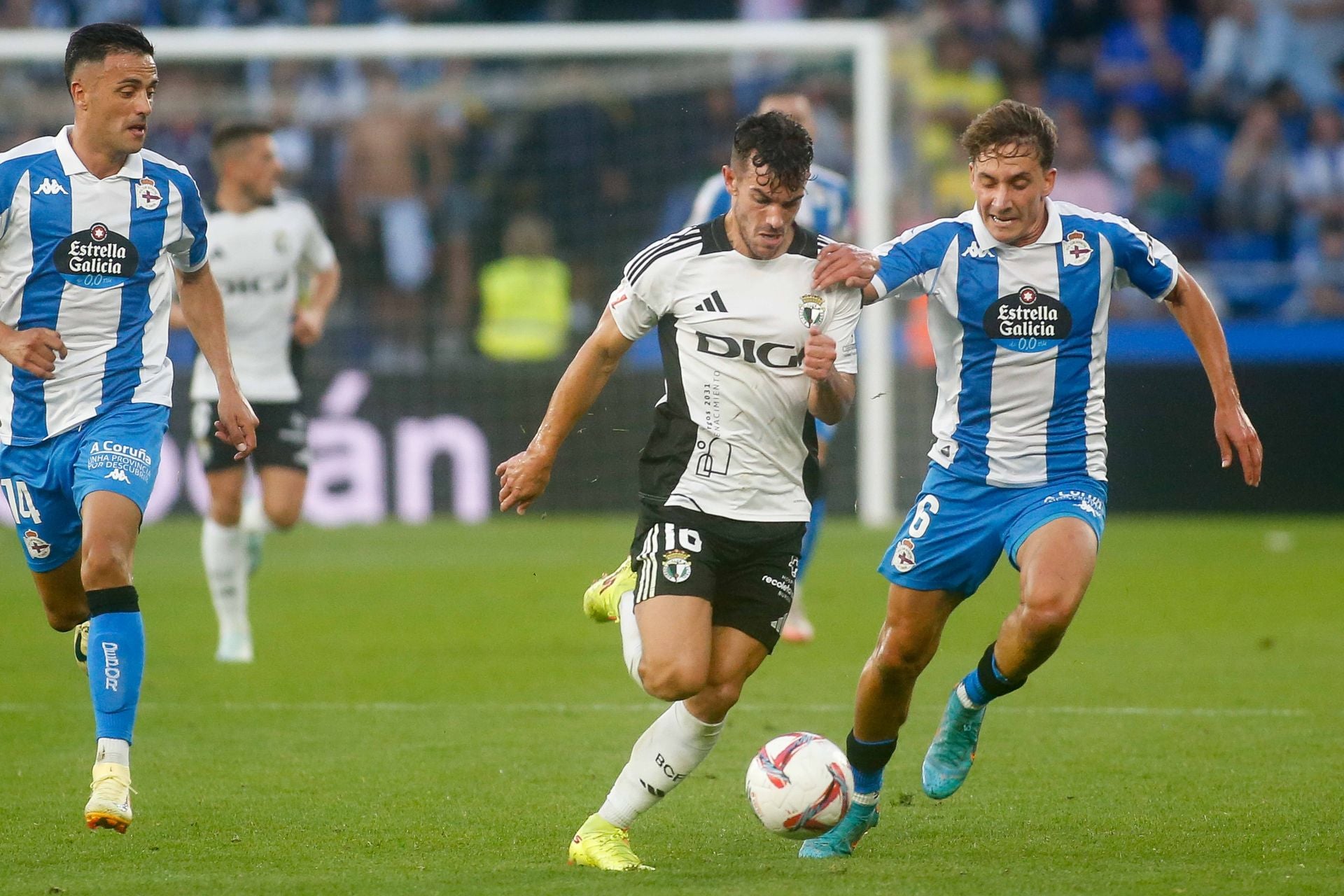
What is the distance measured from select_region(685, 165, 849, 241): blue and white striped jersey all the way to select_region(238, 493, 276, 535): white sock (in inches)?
106

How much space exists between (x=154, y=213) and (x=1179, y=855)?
373cm

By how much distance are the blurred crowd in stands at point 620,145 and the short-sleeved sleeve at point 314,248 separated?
19.1ft

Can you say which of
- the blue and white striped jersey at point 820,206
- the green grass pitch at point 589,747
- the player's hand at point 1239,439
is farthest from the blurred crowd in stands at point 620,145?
the player's hand at point 1239,439

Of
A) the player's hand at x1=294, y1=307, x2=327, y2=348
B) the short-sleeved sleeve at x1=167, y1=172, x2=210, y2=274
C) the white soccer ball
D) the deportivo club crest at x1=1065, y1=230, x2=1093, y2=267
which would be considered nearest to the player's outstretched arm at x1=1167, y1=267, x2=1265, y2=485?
the deportivo club crest at x1=1065, y1=230, x2=1093, y2=267

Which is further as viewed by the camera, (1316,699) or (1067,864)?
(1316,699)

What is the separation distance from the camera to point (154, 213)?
6047 millimetres

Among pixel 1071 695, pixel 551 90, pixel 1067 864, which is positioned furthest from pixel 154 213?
pixel 551 90

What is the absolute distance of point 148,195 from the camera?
604 cm

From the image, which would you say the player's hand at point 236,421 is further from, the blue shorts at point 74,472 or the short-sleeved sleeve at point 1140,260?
the short-sleeved sleeve at point 1140,260

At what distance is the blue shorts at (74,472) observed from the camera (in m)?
5.82

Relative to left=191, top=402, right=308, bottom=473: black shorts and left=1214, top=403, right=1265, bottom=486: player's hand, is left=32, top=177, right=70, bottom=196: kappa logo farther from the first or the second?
left=1214, top=403, right=1265, bottom=486: player's hand

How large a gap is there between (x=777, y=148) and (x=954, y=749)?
195 cm

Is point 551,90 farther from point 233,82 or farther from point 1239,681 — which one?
point 1239,681

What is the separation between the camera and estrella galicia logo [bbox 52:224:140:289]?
5953 millimetres
